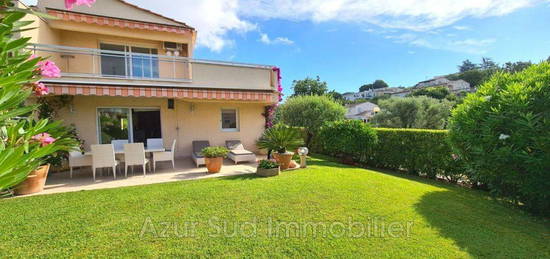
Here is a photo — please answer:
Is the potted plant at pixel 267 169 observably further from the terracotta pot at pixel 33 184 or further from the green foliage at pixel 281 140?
the terracotta pot at pixel 33 184

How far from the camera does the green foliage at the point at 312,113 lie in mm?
27766

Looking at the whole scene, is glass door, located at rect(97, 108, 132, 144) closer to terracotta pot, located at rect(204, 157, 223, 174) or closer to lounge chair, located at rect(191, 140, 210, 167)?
lounge chair, located at rect(191, 140, 210, 167)

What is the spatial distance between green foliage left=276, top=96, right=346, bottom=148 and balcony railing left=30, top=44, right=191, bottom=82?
1539 cm

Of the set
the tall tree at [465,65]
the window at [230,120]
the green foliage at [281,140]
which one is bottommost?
the green foliage at [281,140]

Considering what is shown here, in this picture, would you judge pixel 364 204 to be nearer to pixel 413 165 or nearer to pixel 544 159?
pixel 544 159

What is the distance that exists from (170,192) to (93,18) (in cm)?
1433

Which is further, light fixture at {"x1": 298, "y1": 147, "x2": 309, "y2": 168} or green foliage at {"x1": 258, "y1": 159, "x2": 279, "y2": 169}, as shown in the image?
light fixture at {"x1": 298, "y1": 147, "x2": 309, "y2": 168}

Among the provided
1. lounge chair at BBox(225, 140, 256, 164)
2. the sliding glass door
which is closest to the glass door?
the sliding glass door

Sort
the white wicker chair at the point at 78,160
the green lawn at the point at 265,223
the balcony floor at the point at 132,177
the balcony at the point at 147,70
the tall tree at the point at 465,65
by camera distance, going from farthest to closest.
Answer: the tall tree at the point at 465,65 < the balcony at the point at 147,70 < the white wicker chair at the point at 78,160 < the balcony floor at the point at 132,177 < the green lawn at the point at 265,223

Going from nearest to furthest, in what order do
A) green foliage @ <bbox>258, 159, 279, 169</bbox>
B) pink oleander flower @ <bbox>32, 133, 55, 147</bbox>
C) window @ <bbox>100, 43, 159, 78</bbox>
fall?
pink oleander flower @ <bbox>32, 133, 55, 147</bbox> < green foliage @ <bbox>258, 159, 279, 169</bbox> < window @ <bbox>100, 43, 159, 78</bbox>

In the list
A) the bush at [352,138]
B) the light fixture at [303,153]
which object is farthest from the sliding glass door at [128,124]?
the bush at [352,138]

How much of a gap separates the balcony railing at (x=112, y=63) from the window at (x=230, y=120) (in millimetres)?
4426

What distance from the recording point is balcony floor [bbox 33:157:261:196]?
440 inches

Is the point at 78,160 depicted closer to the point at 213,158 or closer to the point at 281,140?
the point at 213,158
